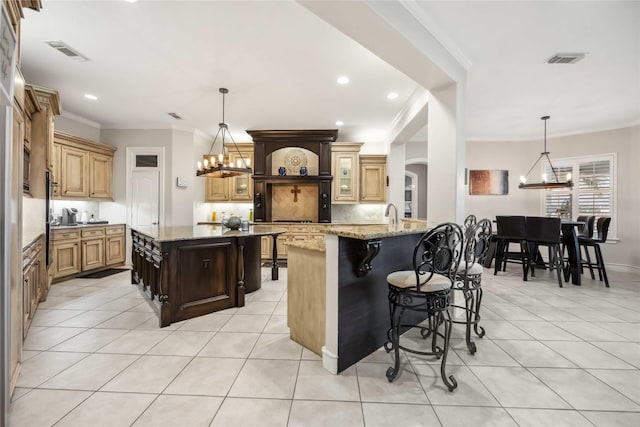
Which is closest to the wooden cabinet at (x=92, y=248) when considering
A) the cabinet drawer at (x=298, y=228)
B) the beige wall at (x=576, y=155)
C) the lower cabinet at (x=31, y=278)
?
the lower cabinet at (x=31, y=278)

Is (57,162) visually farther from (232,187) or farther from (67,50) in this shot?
(232,187)

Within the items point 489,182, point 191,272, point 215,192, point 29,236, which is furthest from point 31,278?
point 489,182

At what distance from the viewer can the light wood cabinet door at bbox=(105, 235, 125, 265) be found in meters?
5.22

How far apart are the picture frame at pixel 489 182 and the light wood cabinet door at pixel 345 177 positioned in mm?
2799

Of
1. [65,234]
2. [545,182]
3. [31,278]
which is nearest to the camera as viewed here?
[31,278]

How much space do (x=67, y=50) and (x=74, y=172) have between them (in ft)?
8.71

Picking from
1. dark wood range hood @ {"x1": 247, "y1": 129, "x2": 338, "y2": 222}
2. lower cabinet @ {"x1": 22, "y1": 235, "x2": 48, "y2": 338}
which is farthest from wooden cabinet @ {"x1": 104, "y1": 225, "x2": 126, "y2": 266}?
dark wood range hood @ {"x1": 247, "y1": 129, "x2": 338, "y2": 222}

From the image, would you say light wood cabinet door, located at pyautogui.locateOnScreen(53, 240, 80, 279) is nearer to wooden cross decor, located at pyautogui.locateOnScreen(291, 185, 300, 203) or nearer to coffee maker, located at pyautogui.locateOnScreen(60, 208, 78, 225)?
coffee maker, located at pyautogui.locateOnScreen(60, 208, 78, 225)

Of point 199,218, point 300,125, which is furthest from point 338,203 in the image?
point 199,218

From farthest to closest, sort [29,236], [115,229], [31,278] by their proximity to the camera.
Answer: [115,229] < [29,236] < [31,278]

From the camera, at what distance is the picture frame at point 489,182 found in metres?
6.75

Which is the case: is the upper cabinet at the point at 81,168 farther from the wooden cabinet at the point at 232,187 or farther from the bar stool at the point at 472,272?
the bar stool at the point at 472,272

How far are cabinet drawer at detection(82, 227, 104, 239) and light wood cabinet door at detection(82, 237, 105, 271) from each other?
86 millimetres

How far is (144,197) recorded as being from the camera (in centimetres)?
579
